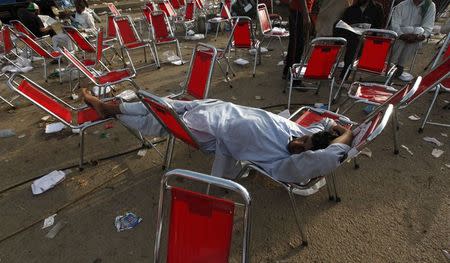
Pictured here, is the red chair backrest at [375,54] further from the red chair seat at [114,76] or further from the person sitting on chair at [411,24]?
the red chair seat at [114,76]

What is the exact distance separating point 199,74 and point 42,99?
170 centimetres

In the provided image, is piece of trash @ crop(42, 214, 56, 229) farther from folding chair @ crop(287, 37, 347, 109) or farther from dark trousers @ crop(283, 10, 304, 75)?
dark trousers @ crop(283, 10, 304, 75)

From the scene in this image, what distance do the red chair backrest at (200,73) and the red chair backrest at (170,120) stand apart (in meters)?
0.95

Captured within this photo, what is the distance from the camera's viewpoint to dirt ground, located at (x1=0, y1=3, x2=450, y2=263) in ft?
7.32

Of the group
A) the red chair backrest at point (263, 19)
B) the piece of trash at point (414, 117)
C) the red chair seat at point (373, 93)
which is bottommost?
the piece of trash at point (414, 117)

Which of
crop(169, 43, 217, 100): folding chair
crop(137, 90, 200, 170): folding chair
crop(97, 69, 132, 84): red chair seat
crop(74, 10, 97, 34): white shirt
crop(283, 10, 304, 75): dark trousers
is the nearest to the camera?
crop(137, 90, 200, 170): folding chair

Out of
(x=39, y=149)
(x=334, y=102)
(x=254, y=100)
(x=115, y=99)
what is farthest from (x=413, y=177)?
(x=39, y=149)

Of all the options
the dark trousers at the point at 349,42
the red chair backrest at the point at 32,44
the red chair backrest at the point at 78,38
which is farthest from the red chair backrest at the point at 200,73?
the red chair backrest at the point at 32,44

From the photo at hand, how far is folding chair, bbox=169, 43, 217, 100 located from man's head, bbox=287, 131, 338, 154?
4.69 feet

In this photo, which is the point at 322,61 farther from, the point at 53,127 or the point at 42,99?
the point at 53,127

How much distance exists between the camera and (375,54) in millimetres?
3908

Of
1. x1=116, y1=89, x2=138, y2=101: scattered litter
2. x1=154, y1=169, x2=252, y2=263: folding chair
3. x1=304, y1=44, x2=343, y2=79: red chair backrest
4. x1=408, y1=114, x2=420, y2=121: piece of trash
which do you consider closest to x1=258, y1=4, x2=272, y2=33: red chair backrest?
x1=304, y1=44, x2=343, y2=79: red chair backrest

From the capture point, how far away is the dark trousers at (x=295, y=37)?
4438 mm

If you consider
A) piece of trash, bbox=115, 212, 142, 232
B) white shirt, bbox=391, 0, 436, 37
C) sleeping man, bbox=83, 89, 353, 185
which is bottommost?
piece of trash, bbox=115, 212, 142, 232
